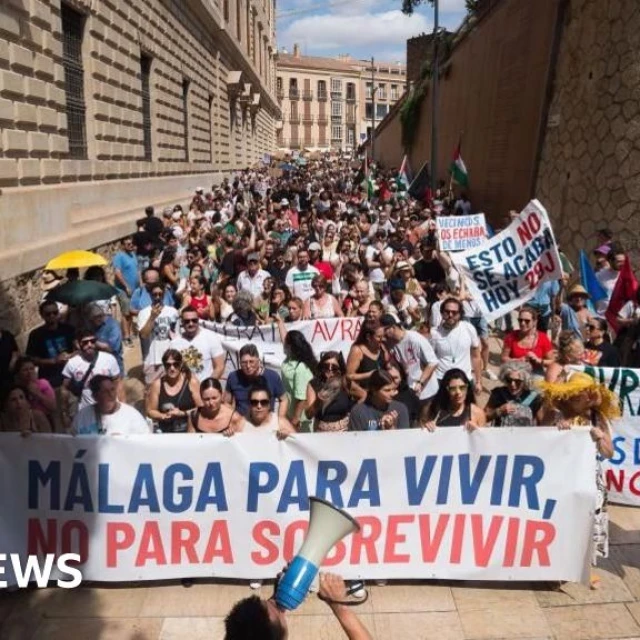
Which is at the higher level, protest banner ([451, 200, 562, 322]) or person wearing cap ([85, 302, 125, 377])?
protest banner ([451, 200, 562, 322])

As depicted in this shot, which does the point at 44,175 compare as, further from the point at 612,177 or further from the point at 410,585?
the point at 612,177

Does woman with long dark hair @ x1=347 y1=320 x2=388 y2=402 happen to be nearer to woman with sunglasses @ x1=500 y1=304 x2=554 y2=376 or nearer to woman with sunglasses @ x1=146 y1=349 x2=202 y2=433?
woman with sunglasses @ x1=500 y1=304 x2=554 y2=376

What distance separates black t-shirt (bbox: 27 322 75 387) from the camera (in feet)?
19.6

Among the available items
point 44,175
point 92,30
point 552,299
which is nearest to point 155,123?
point 92,30

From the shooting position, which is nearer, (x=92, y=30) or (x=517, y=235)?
(x=517, y=235)

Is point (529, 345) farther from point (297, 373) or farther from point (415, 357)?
point (297, 373)

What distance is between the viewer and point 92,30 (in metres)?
12.5

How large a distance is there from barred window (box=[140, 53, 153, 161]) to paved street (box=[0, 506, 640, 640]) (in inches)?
557

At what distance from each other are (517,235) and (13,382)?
5.28 metres

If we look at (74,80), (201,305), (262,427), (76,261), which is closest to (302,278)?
(201,305)

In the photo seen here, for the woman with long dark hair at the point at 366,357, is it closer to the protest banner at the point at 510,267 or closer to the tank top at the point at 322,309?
the tank top at the point at 322,309

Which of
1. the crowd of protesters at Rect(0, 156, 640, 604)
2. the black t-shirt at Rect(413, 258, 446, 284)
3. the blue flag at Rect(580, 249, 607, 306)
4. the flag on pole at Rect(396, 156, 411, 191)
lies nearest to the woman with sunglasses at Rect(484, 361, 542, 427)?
the crowd of protesters at Rect(0, 156, 640, 604)

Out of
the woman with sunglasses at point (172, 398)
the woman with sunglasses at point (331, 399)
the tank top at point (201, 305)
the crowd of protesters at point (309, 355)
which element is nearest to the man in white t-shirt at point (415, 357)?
the crowd of protesters at point (309, 355)

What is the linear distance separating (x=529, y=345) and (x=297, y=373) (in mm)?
2224
